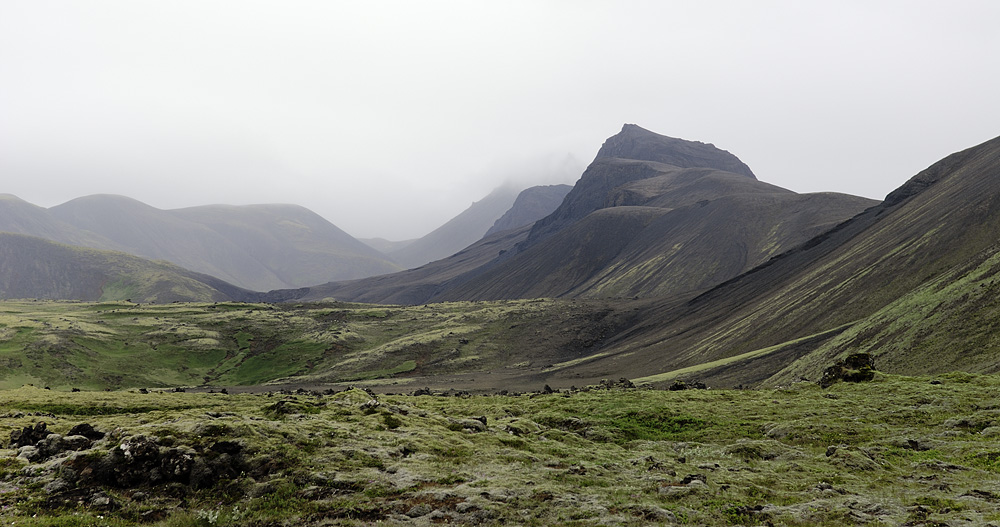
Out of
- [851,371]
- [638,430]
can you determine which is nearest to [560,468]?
[638,430]

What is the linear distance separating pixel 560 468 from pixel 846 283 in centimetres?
8622

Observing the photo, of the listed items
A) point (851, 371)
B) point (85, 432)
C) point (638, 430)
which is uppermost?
point (85, 432)

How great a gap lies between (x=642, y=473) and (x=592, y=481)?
3.13 m

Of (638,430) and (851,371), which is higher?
(851,371)

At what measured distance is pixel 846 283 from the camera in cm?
8744

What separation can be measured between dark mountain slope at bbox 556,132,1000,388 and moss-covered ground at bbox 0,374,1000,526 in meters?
29.2

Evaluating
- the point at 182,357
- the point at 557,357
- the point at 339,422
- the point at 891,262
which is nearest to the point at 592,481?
the point at 339,422

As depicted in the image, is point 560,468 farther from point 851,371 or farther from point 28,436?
point 851,371

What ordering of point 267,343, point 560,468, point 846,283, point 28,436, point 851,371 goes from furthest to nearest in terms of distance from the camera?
point 267,343 → point 846,283 → point 851,371 → point 28,436 → point 560,468

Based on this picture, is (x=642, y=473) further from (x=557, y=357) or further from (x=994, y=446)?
(x=557, y=357)

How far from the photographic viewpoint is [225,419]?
84.2ft

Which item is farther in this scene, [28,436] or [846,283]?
[846,283]

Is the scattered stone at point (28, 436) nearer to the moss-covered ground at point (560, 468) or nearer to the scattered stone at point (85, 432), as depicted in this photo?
the scattered stone at point (85, 432)

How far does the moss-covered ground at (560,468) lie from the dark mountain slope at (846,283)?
29.2 m
